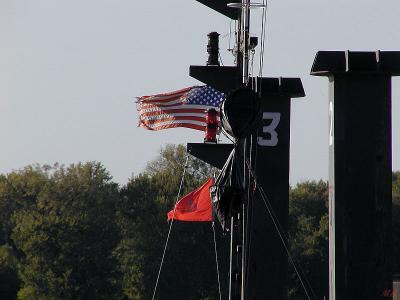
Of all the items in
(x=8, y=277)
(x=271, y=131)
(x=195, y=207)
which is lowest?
(x=8, y=277)

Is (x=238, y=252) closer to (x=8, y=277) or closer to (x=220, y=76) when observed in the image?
(x=220, y=76)

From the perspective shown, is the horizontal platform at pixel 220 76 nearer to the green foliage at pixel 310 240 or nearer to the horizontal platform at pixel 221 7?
the horizontal platform at pixel 221 7

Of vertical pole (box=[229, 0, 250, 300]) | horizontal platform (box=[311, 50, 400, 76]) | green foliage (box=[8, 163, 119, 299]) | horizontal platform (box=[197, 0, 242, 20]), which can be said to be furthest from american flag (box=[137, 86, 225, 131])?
green foliage (box=[8, 163, 119, 299])

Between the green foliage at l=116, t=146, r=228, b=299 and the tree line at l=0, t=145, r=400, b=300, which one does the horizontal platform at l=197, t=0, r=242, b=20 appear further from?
the green foliage at l=116, t=146, r=228, b=299

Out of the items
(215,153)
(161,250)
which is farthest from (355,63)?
(161,250)

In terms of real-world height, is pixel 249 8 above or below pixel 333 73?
above

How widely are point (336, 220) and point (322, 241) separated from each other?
68871 mm

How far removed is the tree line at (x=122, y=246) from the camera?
7988 centimetres

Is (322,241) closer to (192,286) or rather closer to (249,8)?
(192,286)

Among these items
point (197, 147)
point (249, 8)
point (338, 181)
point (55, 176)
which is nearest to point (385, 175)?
point (338, 181)

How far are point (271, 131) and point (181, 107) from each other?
19.6 ft

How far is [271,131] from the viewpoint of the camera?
19.6m

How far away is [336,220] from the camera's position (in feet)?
45.3

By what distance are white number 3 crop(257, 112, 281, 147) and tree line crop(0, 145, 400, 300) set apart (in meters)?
53.0
